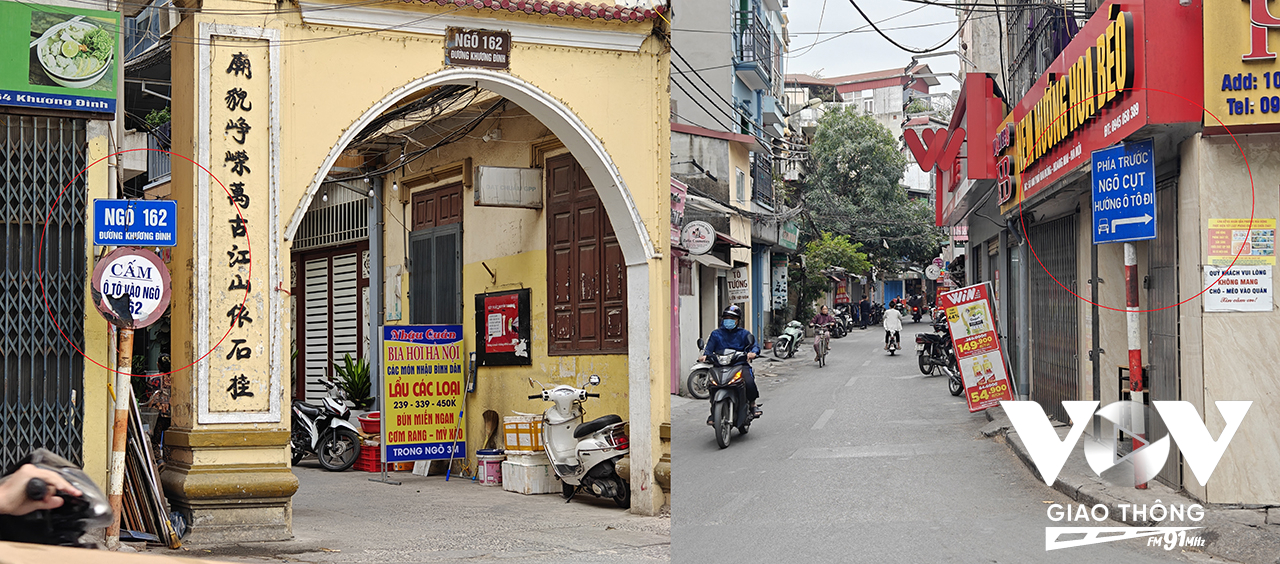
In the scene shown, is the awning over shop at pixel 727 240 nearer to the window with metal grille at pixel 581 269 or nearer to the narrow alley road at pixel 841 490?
the narrow alley road at pixel 841 490

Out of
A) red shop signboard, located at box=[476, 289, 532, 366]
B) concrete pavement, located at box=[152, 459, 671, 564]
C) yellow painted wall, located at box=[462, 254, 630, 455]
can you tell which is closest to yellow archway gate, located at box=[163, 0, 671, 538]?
concrete pavement, located at box=[152, 459, 671, 564]

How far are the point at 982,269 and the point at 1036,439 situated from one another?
670 centimetres

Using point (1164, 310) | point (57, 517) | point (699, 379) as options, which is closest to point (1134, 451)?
point (1164, 310)

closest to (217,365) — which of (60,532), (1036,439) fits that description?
(60,532)

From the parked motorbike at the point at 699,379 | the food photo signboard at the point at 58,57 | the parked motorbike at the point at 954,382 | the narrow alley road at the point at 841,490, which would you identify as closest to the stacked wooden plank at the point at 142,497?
the food photo signboard at the point at 58,57

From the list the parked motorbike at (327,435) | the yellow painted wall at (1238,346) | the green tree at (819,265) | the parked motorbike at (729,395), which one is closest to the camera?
the parked motorbike at (729,395)

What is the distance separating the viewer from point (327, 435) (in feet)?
31.6

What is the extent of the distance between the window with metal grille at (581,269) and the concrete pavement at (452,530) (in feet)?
3.98

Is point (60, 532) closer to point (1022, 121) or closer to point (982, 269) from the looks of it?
point (1022, 121)

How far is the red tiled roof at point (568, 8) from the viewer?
20.9ft

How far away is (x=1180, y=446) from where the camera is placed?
539 centimetres

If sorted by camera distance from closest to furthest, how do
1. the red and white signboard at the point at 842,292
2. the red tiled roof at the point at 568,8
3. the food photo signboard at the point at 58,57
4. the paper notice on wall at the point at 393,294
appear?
the red and white signboard at the point at 842,292
the food photo signboard at the point at 58,57
the red tiled roof at the point at 568,8
the paper notice on wall at the point at 393,294

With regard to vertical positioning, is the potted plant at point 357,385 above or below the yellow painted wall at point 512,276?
below

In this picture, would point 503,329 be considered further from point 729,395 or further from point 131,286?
point 729,395
